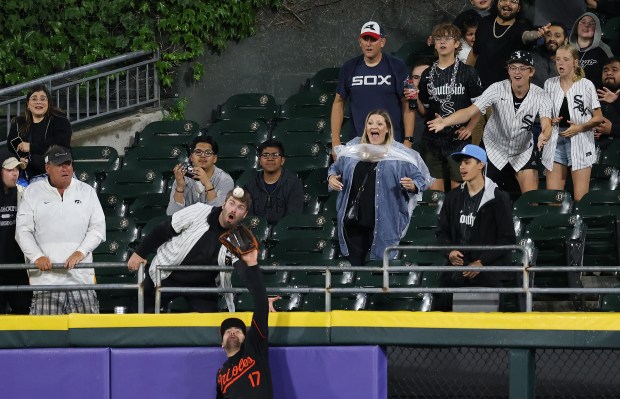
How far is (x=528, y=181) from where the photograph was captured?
44.2 feet

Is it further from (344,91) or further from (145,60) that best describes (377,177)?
(145,60)

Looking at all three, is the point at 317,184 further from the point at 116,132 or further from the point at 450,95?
the point at 116,132

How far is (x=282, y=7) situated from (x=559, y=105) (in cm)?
455

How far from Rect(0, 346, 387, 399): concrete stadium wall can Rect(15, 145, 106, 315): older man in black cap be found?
20.0 inches

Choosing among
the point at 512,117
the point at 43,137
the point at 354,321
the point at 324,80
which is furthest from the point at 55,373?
the point at 324,80

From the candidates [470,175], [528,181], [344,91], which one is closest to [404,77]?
[344,91]

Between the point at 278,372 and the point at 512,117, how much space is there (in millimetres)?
3655

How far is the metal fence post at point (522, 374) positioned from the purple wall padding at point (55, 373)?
293 cm

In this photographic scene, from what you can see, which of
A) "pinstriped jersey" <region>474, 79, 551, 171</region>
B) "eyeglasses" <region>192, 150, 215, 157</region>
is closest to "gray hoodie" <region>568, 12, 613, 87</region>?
"pinstriped jersey" <region>474, 79, 551, 171</region>

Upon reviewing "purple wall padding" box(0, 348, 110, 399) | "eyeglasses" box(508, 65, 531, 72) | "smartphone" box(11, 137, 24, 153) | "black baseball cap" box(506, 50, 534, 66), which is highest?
"black baseball cap" box(506, 50, 534, 66)

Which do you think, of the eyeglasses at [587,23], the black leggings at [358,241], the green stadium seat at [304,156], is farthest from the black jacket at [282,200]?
the eyeglasses at [587,23]

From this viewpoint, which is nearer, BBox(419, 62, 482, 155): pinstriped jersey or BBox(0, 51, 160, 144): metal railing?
BBox(419, 62, 482, 155): pinstriped jersey

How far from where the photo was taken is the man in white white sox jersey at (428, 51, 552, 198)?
13.4 meters

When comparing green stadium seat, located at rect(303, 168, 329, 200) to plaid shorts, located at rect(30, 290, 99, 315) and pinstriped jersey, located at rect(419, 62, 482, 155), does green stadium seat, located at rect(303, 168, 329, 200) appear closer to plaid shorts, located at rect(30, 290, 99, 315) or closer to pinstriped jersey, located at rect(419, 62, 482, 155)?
pinstriped jersey, located at rect(419, 62, 482, 155)
